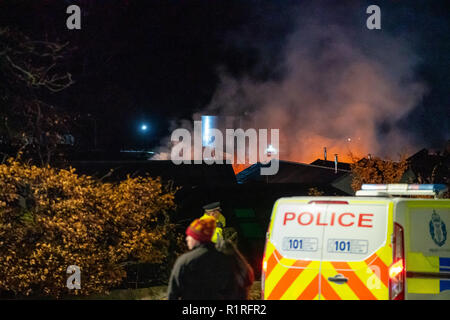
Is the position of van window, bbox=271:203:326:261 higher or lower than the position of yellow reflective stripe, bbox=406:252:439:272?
higher

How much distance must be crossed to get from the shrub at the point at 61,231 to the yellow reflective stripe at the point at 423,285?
6.16 metres

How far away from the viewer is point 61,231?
11.2m

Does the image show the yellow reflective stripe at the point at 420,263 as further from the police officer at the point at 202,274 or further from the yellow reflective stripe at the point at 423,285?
the police officer at the point at 202,274

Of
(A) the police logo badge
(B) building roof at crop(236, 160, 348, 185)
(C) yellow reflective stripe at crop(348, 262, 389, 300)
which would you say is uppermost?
(A) the police logo badge

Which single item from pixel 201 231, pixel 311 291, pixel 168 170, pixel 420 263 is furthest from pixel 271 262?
pixel 168 170

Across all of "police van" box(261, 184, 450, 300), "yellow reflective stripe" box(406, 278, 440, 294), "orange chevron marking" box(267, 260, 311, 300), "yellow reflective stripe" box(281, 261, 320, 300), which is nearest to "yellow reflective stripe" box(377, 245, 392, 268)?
"police van" box(261, 184, 450, 300)

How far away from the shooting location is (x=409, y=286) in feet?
24.6

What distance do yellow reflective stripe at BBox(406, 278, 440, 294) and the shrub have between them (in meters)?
6.16

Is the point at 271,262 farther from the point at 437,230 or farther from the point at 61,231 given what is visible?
the point at 61,231

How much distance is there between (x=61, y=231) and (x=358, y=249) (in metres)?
6.12

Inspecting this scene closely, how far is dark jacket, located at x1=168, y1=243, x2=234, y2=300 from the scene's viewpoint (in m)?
4.94

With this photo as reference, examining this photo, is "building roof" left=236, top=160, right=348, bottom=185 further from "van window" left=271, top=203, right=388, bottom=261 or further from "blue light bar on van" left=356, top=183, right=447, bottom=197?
"van window" left=271, top=203, right=388, bottom=261

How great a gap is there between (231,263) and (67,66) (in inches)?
446

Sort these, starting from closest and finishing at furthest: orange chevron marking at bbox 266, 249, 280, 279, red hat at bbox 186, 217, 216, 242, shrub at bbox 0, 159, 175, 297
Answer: red hat at bbox 186, 217, 216, 242 < orange chevron marking at bbox 266, 249, 280, 279 < shrub at bbox 0, 159, 175, 297
